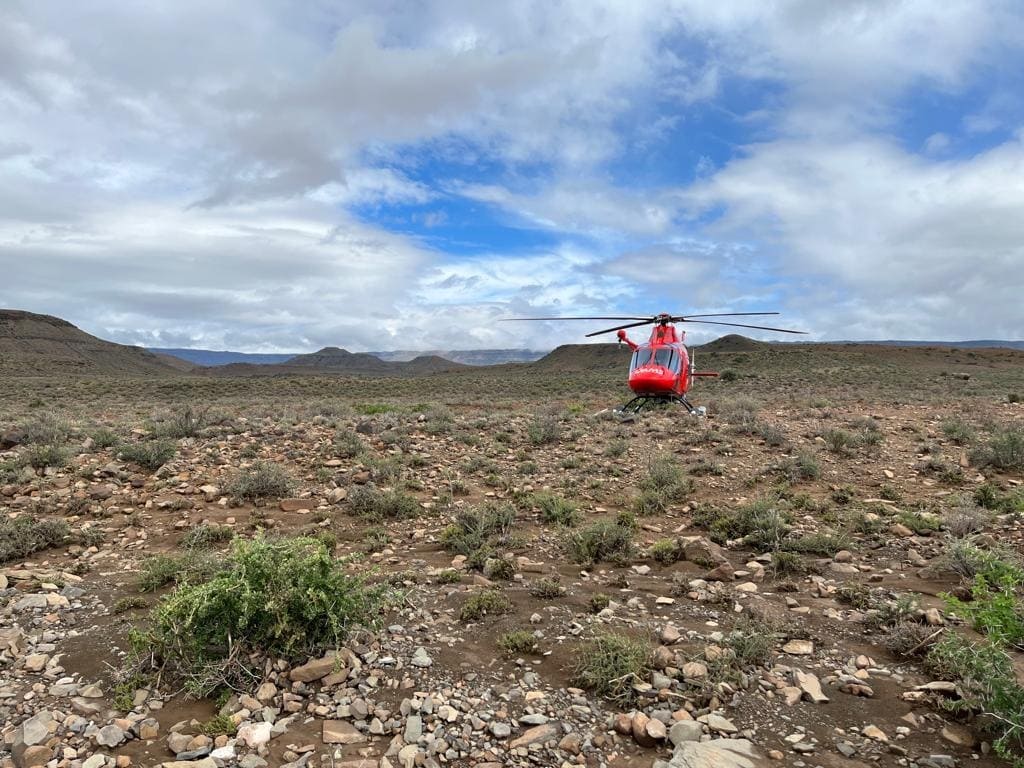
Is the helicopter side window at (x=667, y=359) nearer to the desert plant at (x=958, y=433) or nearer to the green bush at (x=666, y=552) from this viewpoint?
the desert plant at (x=958, y=433)

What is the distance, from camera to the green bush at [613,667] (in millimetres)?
4027

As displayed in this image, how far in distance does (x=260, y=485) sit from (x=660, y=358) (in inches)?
478

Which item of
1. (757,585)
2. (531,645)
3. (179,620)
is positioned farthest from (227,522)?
(757,585)

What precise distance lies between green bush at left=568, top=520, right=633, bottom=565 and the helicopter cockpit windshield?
36.1 ft

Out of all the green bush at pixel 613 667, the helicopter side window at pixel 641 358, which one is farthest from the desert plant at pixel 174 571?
the helicopter side window at pixel 641 358

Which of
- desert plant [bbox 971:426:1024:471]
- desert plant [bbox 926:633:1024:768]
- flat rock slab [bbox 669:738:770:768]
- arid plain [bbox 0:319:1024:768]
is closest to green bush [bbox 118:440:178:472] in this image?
arid plain [bbox 0:319:1024:768]

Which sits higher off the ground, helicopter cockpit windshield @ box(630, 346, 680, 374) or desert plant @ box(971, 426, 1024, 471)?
helicopter cockpit windshield @ box(630, 346, 680, 374)

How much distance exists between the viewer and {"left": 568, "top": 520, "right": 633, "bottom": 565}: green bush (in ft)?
21.8

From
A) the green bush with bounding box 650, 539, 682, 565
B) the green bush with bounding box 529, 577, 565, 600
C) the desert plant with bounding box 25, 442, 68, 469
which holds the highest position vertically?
the desert plant with bounding box 25, 442, 68, 469

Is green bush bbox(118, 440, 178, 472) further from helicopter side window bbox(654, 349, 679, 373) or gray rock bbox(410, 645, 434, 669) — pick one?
helicopter side window bbox(654, 349, 679, 373)

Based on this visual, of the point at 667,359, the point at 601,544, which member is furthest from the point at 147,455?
the point at 667,359

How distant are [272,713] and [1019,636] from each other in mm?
4728

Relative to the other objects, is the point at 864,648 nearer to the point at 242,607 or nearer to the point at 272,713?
the point at 272,713

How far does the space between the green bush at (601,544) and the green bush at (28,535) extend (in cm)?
614
